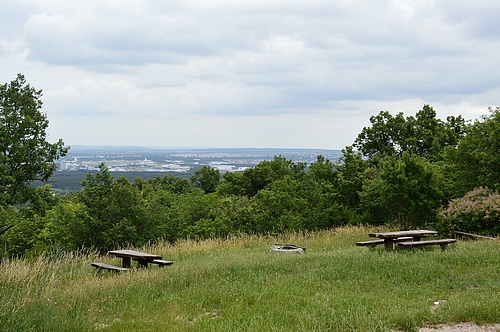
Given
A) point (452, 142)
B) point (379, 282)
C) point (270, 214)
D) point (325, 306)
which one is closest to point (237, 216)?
point (270, 214)

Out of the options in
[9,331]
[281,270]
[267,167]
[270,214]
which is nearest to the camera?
[9,331]

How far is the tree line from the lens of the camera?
15594 mm

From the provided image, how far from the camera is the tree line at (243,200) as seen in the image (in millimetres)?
15594

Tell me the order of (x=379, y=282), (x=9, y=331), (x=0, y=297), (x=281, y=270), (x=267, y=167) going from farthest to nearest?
1. (x=267, y=167)
2. (x=281, y=270)
3. (x=379, y=282)
4. (x=0, y=297)
5. (x=9, y=331)

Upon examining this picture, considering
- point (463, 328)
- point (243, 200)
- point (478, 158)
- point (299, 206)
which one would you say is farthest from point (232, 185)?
point (463, 328)

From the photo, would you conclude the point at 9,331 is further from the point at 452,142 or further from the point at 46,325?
the point at 452,142

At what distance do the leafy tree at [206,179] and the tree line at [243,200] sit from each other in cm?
1740

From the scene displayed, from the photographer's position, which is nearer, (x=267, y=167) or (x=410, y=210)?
(x=410, y=210)

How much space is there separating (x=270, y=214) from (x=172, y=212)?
15.5ft

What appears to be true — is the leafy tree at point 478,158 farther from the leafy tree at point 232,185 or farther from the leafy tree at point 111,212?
the leafy tree at point 232,185

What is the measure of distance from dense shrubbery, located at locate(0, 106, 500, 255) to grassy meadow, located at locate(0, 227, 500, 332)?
709cm

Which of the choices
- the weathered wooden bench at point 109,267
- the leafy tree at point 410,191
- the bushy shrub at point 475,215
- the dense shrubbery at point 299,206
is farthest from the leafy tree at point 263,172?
the weathered wooden bench at point 109,267

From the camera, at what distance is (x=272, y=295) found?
7496 millimetres

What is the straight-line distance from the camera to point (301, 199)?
74.4 feet
